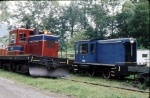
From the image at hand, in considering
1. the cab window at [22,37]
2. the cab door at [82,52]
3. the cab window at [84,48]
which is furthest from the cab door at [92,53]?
the cab window at [22,37]

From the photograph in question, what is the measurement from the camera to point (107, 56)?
14.8m

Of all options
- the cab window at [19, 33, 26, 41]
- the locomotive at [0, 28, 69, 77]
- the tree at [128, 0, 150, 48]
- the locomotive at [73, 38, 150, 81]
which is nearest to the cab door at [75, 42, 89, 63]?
the locomotive at [73, 38, 150, 81]

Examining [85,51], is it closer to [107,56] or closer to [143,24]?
[107,56]

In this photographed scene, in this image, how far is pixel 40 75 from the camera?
13.5 m

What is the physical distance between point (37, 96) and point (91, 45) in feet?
28.4

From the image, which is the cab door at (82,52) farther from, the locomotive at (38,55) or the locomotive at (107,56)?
the locomotive at (38,55)

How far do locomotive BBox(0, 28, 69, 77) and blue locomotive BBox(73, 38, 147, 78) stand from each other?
2115 mm

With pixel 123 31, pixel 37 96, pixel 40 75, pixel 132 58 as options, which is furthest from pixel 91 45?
pixel 123 31

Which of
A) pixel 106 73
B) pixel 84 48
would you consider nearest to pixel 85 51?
pixel 84 48

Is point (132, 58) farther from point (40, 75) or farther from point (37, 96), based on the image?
point (37, 96)

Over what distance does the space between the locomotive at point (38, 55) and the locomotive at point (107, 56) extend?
212 centimetres

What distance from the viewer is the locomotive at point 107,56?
13.2 meters

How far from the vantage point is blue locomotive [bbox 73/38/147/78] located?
13.2 m

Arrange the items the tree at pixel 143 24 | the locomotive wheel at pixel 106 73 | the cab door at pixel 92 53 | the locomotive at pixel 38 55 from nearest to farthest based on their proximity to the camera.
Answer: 1. the tree at pixel 143 24
2. the locomotive at pixel 38 55
3. the locomotive wheel at pixel 106 73
4. the cab door at pixel 92 53
